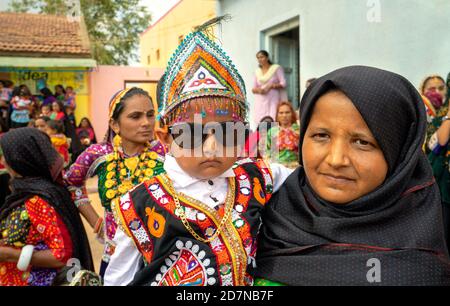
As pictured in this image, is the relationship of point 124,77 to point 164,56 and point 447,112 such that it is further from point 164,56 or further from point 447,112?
point 447,112

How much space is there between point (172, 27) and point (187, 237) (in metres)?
15.5

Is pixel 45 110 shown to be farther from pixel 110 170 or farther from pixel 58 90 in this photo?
pixel 110 170

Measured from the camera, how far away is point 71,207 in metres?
2.67

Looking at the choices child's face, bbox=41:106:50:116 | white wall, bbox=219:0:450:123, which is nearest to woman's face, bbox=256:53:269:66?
white wall, bbox=219:0:450:123

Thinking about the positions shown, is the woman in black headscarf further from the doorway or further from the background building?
the background building

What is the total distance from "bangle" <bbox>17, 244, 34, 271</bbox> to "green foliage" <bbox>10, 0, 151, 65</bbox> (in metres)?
13.4

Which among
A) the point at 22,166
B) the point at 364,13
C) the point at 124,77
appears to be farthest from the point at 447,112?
the point at 124,77

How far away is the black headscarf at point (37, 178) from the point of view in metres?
2.46

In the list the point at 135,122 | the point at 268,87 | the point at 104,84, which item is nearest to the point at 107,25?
the point at 104,84

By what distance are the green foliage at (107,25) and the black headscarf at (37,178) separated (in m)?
12.9
